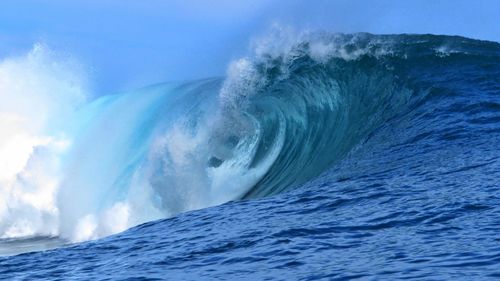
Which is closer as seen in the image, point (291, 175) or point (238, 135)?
point (291, 175)

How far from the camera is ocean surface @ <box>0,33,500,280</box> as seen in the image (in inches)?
205

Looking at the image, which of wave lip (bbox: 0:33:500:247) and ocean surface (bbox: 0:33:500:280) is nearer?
ocean surface (bbox: 0:33:500:280)

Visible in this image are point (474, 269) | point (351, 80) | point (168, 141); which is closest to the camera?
point (474, 269)

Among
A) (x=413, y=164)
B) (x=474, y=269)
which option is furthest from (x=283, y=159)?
(x=474, y=269)

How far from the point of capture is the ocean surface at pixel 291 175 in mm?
5195

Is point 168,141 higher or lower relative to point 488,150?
higher

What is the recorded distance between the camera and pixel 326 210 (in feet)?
21.9

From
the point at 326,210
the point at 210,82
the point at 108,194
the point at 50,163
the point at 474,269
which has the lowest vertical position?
the point at 474,269

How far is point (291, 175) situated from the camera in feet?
36.5

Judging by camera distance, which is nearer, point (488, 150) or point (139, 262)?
point (139, 262)

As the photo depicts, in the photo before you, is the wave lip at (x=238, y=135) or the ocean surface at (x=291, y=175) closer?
the ocean surface at (x=291, y=175)

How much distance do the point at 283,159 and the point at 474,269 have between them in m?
8.12

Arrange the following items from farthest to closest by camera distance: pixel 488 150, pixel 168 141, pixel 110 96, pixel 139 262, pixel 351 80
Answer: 1. pixel 110 96
2. pixel 351 80
3. pixel 168 141
4. pixel 488 150
5. pixel 139 262

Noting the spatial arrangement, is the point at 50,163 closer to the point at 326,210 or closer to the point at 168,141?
the point at 168,141
